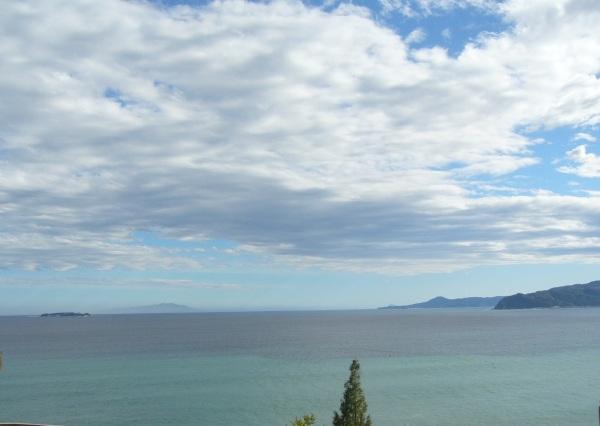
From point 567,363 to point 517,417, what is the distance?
4612cm

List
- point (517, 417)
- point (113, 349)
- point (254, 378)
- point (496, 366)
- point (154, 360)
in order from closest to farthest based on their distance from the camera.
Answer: point (517, 417), point (254, 378), point (496, 366), point (154, 360), point (113, 349)

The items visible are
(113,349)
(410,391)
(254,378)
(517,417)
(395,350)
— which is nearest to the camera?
(517,417)

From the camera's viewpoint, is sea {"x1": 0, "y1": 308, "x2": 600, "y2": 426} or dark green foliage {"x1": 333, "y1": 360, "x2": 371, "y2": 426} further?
sea {"x1": 0, "y1": 308, "x2": 600, "y2": 426}

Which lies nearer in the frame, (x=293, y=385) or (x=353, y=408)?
(x=353, y=408)

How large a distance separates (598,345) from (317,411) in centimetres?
9480

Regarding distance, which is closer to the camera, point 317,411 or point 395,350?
point 317,411

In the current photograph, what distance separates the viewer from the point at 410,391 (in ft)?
248

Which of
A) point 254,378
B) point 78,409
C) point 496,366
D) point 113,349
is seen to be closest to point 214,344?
point 113,349

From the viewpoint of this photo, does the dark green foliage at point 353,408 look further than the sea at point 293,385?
No

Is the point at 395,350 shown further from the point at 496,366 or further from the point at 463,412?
the point at 463,412

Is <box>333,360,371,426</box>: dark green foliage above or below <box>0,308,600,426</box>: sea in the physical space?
above

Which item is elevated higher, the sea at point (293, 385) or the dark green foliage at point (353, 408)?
the dark green foliage at point (353, 408)

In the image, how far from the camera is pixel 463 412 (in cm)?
6538

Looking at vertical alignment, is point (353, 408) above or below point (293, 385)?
above
